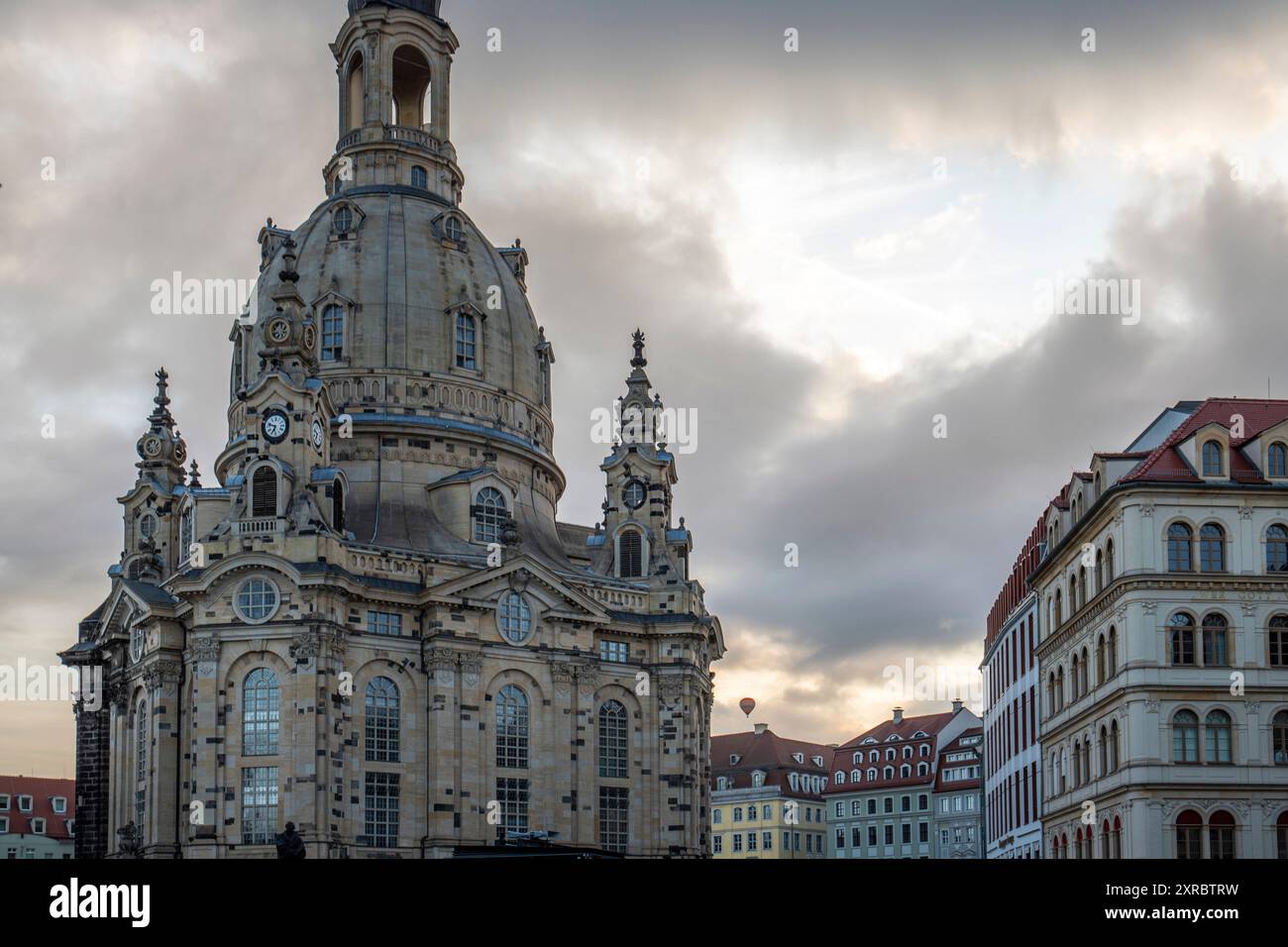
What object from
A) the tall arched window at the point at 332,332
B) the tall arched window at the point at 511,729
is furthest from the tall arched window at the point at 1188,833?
the tall arched window at the point at 332,332

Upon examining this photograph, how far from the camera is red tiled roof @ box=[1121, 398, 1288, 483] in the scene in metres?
66.2

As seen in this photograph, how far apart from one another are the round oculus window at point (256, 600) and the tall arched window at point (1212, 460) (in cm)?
4227

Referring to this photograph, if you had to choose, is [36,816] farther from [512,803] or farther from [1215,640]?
[1215,640]

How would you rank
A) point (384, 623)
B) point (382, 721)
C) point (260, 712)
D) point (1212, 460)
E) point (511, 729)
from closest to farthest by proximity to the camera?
1. point (1212, 460)
2. point (260, 712)
3. point (382, 721)
4. point (384, 623)
5. point (511, 729)

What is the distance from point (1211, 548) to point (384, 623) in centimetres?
4019

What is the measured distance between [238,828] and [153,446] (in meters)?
33.2

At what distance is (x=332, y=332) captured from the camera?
97.3 meters

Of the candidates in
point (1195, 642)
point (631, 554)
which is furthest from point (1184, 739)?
point (631, 554)

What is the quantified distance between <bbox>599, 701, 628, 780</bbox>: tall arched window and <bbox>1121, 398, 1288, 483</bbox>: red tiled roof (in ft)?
115

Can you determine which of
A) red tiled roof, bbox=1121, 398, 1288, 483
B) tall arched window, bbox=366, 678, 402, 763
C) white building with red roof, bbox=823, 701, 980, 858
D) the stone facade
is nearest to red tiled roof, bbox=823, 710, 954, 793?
Result: white building with red roof, bbox=823, 701, 980, 858

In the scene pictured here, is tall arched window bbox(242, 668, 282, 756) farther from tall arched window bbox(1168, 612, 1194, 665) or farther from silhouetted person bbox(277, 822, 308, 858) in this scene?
tall arched window bbox(1168, 612, 1194, 665)

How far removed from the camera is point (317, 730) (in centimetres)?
8200

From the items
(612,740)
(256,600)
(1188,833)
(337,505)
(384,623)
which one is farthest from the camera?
(612,740)
